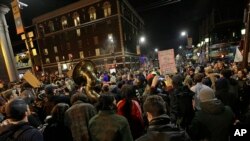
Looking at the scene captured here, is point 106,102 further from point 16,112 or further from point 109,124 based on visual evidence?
point 16,112

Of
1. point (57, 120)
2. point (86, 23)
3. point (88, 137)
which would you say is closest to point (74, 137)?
point (88, 137)

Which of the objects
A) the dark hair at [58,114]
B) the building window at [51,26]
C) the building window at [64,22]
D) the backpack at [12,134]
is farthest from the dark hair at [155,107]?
the building window at [51,26]

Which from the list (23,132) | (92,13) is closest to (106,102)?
(23,132)

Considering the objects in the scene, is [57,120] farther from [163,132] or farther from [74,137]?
[163,132]

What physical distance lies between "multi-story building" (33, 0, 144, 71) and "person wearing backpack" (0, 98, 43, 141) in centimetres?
3417

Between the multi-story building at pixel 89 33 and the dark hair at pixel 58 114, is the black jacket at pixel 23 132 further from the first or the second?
the multi-story building at pixel 89 33

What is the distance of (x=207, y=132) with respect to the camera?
276 centimetres

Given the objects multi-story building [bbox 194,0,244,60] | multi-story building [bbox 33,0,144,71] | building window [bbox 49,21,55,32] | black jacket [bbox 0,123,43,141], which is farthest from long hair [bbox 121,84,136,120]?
building window [bbox 49,21,55,32]

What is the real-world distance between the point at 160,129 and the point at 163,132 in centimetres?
5

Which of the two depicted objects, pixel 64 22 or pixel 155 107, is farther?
pixel 64 22

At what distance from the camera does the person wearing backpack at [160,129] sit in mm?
1788

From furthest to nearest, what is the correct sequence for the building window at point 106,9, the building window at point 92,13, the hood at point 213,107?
the building window at point 92,13, the building window at point 106,9, the hood at point 213,107

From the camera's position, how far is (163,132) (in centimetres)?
181

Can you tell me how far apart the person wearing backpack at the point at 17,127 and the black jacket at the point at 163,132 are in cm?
144
